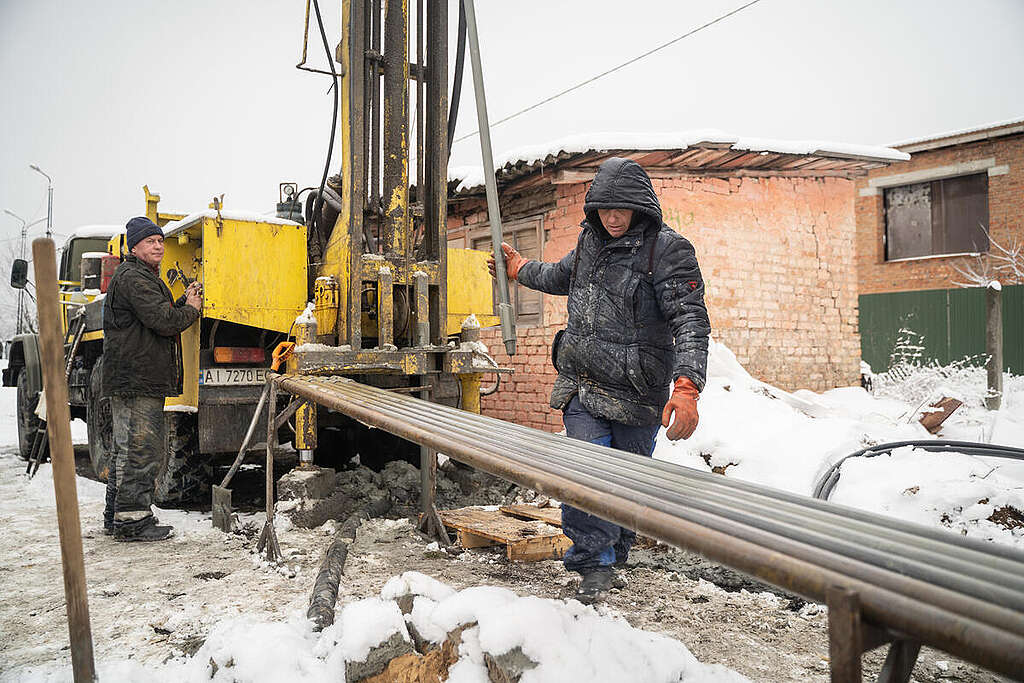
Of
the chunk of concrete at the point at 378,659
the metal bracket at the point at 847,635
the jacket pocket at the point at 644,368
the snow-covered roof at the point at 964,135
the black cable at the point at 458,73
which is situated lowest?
the chunk of concrete at the point at 378,659

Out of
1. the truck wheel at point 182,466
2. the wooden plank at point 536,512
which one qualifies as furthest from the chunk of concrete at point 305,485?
the wooden plank at point 536,512

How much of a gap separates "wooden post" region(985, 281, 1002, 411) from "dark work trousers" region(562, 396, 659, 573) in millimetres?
5384

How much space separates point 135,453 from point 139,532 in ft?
1.64

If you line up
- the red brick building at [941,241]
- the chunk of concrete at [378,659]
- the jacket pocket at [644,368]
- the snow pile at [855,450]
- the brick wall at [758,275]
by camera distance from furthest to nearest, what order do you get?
the red brick building at [941,241]
the brick wall at [758,275]
the snow pile at [855,450]
the jacket pocket at [644,368]
the chunk of concrete at [378,659]

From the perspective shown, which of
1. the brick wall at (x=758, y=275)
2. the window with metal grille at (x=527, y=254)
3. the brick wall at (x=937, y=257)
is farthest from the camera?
the brick wall at (x=937, y=257)

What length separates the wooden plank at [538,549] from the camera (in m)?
3.70

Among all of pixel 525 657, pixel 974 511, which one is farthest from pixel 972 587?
pixel 974 511

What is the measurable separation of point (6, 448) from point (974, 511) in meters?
10.9

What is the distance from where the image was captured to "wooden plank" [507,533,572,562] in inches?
146

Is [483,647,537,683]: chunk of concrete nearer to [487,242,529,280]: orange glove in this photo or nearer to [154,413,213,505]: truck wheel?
[487,242,529,280]: orange glove

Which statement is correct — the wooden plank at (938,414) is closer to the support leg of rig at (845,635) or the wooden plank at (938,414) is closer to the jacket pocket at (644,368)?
the jacket pocket at (644,368)

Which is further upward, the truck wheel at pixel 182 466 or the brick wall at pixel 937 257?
the brick wall at pixel 937 257

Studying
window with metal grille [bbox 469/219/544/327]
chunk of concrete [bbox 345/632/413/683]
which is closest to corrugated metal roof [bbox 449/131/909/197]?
window with metal grille [bbox 469/219/544/327]

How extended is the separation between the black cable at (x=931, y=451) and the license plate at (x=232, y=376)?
12.1ft
